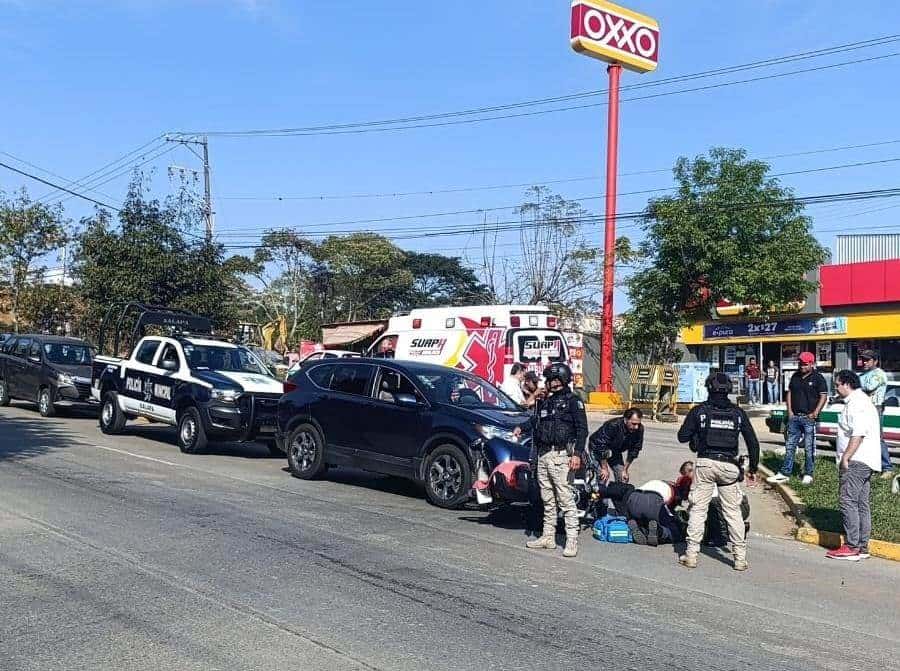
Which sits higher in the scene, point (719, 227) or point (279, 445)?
point (719, 227)

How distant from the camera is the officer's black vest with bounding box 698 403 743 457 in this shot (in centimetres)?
852

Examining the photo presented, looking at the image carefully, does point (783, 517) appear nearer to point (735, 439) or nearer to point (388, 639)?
point (735, 439)

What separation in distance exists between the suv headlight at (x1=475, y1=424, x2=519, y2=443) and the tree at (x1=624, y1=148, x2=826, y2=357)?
69.4ft

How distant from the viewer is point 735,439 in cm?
854

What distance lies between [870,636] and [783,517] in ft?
17.8

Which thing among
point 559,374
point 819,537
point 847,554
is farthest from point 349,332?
point 847,554

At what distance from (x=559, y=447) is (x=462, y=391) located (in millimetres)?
3290

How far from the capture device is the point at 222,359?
1742 centimetres

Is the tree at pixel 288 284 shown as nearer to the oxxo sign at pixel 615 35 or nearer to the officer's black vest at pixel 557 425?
the oxxo sign at pixel 615 35

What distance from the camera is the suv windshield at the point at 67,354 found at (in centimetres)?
2220

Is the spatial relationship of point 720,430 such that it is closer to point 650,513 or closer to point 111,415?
point 650,513

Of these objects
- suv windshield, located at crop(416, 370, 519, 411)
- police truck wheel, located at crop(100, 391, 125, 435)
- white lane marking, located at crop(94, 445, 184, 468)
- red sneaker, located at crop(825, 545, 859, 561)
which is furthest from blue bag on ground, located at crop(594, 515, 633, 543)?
police truck wheel, located at crop(100, 391, 125, 435)

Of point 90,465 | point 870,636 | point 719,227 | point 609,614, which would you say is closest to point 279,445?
point 90,465

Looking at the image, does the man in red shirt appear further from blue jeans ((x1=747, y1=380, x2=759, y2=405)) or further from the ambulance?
the ambulance
